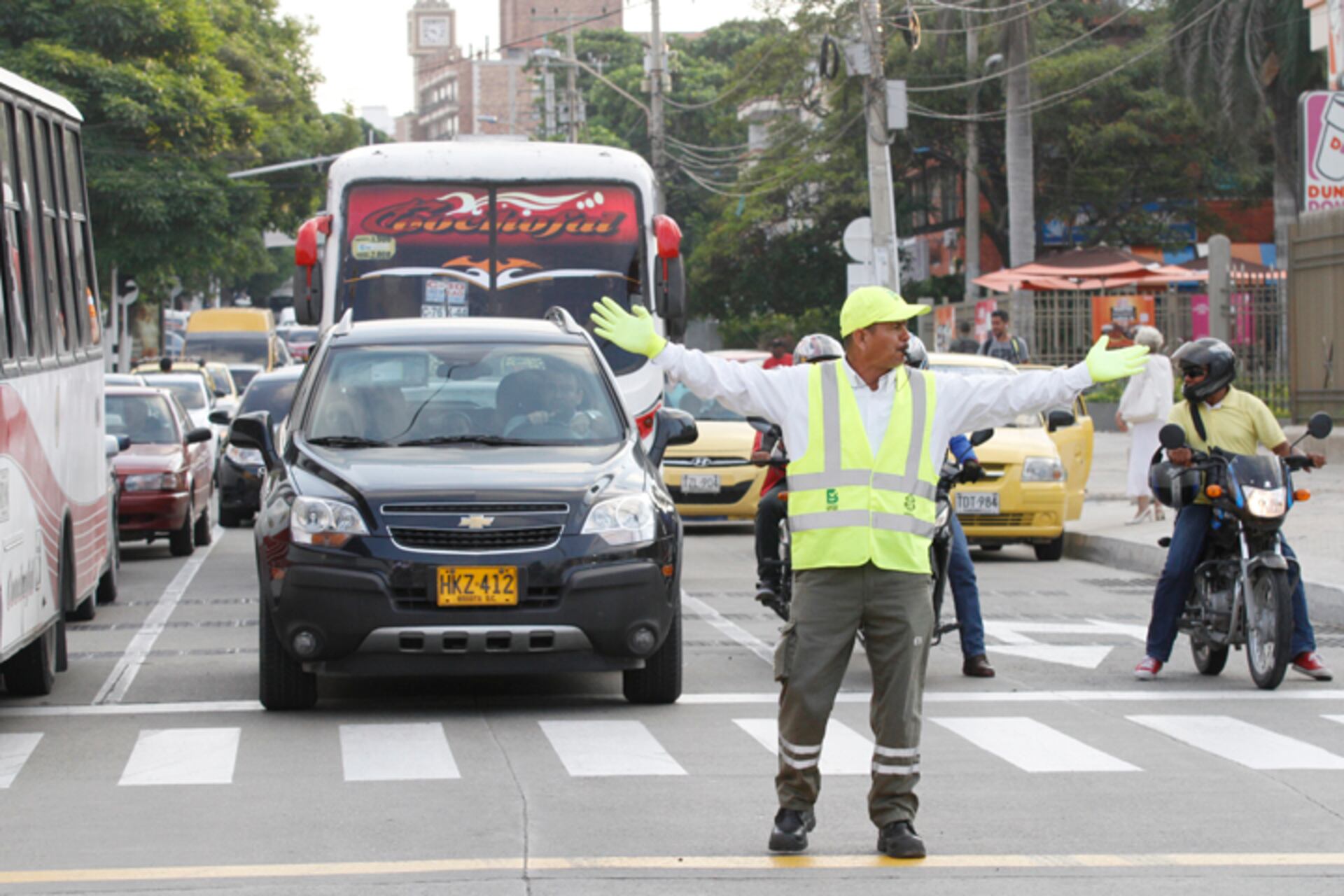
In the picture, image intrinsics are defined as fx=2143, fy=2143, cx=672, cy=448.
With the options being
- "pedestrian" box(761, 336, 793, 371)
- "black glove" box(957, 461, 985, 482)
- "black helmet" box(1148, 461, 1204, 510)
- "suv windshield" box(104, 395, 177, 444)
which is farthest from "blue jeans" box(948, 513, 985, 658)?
"pedestrian" box(761, 336, 793, 371)

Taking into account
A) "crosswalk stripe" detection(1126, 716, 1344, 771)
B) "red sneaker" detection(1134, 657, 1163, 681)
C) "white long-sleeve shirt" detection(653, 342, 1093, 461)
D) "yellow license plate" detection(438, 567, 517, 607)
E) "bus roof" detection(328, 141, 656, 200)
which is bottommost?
"red sneaker" detection(1134, 657, 1163, 681)

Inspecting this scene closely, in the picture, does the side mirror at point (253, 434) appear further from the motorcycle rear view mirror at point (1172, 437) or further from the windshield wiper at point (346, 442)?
the motorcycle rear view mirror at point (1172, 437)

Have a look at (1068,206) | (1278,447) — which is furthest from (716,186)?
(1278,447)

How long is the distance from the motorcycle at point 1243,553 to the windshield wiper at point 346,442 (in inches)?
146

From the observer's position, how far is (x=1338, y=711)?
9.62 m

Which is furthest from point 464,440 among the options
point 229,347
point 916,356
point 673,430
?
point 229,347

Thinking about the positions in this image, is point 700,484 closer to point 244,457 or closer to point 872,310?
point 244,457

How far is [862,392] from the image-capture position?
21.7 feet

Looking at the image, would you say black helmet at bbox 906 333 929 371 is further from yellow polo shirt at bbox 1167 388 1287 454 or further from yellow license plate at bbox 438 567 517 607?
yellow license plate at bbox 438 567 517 607

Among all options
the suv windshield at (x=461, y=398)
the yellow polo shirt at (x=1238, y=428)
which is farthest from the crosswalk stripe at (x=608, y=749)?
the yellow polo shirt at (x=1238, y=428)

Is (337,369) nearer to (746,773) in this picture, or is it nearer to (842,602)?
(746,773)

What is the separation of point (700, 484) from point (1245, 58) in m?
24.0

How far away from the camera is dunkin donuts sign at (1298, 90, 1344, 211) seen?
74.5 feet

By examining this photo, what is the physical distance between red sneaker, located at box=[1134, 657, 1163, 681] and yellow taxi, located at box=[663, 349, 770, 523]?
28.1ft
